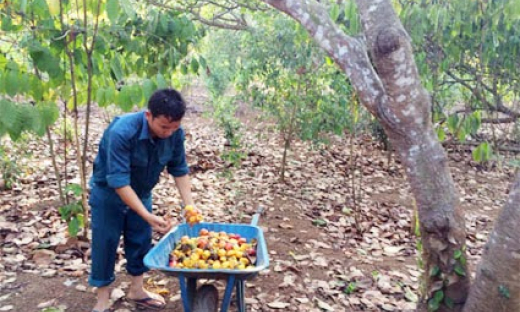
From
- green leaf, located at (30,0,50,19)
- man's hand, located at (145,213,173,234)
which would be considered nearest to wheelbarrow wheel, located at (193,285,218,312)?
man's hand, located at (145,213,173,234)

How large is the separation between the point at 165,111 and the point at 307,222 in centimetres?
286

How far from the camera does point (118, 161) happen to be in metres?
2.85

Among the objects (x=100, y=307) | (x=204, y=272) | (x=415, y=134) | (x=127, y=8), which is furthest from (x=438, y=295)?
(x=127, y=8)

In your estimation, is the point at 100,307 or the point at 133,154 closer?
the point at 133,154

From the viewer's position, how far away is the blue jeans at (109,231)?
10.2 feet

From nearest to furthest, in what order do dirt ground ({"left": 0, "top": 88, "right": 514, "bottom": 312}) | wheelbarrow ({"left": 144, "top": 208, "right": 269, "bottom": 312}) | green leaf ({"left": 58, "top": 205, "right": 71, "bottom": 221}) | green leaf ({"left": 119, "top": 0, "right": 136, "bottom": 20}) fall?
wheelbarrow ({"left": 144, "top": 208, "right": 269, "bottom": 312}) → green leaf ({"left": 119, "top": 0, "right": 136, "bottom": 20}) → dirt ground ({"left": 0, "top": 88, "right": 514, "bottom": 312}) → green leaf ({"left": 58, "top": 205, "right": 71, "bottom": 221})

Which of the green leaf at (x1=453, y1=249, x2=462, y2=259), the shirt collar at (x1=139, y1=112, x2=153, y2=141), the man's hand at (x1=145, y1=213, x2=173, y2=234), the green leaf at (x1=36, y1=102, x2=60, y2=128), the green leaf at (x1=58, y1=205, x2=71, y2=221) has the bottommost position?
the green leaf at (x1=58, y1=205, x2=71, y2=221)

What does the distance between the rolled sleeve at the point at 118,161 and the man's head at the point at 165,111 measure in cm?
21

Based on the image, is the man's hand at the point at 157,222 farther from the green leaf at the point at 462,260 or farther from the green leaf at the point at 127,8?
the green leaf at the point at 462,260

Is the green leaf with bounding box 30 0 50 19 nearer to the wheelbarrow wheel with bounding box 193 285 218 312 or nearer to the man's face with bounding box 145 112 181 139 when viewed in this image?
the man's face with bounding box 145 112 181 139

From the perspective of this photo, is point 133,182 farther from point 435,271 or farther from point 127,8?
point 435,271

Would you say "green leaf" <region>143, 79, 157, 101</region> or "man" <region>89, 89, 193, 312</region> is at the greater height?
Result: "green leaf" <region>143, 79, 157, 101</region>

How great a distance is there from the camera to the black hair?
278 cm

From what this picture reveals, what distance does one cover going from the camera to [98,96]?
3.49 m
